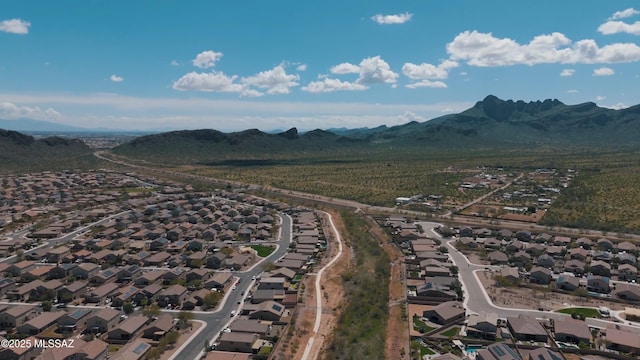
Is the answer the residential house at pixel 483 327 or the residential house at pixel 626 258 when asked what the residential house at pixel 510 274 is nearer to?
the residential house at pixel 483 327

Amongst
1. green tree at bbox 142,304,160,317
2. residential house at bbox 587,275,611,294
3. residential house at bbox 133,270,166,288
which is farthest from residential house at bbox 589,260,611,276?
→ residential house at bbox 133,270,166,288

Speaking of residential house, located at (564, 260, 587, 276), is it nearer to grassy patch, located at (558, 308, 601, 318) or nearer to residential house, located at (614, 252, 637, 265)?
residential house, located at (614, 252, 637, 265)

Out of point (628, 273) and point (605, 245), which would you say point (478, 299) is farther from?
point (605, 245)

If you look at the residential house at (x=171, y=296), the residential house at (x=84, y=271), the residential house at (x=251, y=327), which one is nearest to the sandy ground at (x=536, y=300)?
the residential house at (x=251, y=327)

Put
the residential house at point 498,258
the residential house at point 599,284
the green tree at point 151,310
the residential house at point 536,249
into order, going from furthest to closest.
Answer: the residential house at point 536,249 → the residential house at point 498,258 → the residential house at point 599,284 → the green tree at point 151,310

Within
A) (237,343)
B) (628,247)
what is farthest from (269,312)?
(628,247)
